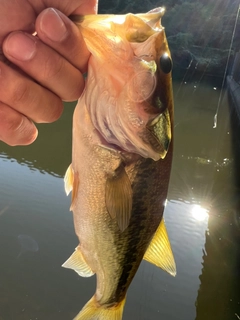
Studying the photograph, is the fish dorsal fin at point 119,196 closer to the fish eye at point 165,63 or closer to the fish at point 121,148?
the fish at point 121,148

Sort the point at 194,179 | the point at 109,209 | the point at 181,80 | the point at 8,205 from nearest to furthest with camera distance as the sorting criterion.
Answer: the point at 109,209 → the point at 8,205 → the point at 194,179 → the point at 181,80

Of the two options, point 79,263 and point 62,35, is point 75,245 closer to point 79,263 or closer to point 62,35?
point 79,263

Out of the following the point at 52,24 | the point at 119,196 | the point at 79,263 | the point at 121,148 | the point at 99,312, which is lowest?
the point at 99,312

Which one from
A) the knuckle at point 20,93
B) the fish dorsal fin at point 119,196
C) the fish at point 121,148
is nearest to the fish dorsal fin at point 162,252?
the fish at point 121,148

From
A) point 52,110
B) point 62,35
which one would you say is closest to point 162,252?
point 52,110

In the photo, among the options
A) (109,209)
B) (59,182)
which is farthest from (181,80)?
(109,209)

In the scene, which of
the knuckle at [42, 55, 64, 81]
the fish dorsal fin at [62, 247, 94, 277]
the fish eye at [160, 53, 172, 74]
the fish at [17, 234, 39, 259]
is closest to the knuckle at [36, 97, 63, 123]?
the knuckle at [42, 55, 64, 81]

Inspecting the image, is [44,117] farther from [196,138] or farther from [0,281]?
[196,138]
